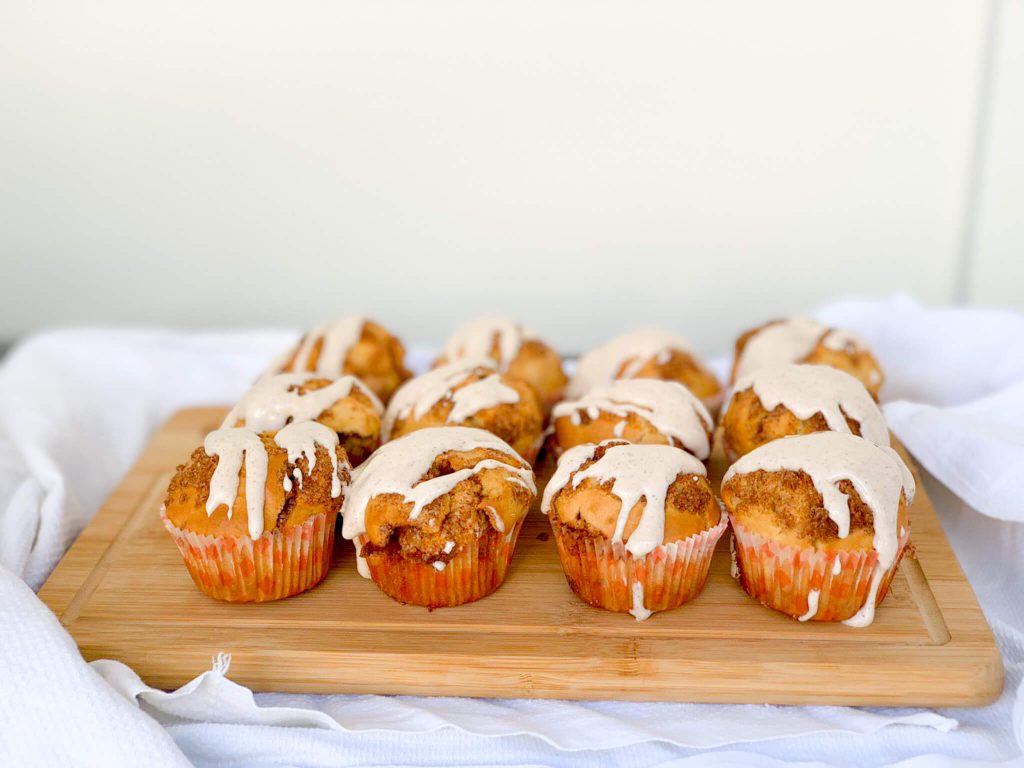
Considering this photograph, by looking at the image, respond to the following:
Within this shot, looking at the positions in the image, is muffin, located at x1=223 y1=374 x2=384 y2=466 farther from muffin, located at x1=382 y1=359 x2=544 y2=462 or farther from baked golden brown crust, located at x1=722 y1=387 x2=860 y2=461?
baked golden brown crust, located at x1=722 y1=387 x2=860 y2=461

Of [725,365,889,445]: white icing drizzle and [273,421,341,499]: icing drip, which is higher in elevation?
[273,421,341,499]: icing drip

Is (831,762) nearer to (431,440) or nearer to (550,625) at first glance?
(550,625)

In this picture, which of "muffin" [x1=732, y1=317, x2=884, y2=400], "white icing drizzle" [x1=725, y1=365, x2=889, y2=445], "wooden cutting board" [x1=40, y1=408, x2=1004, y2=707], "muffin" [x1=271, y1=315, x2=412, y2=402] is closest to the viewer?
"wooden cutting board" [x1=40, y1=408, x2=1004, y2=707]

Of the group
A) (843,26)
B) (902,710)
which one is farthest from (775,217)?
(902,710)

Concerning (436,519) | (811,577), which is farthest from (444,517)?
(811,577)

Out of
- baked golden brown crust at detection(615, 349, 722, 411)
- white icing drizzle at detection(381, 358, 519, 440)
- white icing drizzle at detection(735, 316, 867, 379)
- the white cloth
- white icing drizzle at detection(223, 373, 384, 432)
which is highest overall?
white icing drizzle at detection(223, 373, 384, 432)

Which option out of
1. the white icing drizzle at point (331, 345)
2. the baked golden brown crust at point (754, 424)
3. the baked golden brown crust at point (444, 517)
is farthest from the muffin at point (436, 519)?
the white icing drizzle at point (331, 345)

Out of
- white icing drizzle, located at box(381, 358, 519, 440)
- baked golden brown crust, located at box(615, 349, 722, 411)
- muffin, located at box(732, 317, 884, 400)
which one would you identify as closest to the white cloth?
muffin, located at box(732, 317, 884, 400)
